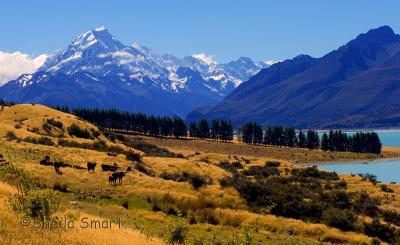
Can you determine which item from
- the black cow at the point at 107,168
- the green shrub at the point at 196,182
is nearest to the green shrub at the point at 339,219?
the green shrub at the point at 196,182

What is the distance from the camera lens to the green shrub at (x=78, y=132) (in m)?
111

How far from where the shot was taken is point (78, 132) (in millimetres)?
111312

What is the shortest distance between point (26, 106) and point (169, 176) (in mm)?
73071

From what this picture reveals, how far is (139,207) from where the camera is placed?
46.9m

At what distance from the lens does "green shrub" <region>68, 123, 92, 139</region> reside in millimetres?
110569

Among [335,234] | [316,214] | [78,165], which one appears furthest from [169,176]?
[335,234]

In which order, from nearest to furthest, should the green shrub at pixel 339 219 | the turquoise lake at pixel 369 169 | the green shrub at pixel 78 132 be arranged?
the green shrub at pixel 339 219
the green shrub at pixel 78 132
the turquoise lake at pixel 369 169

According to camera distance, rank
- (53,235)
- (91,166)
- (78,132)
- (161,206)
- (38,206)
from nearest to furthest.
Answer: (53,235) → (38,206) → (161,206) → (91,166) → (78,132)

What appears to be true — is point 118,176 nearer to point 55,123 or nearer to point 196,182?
point 196,182

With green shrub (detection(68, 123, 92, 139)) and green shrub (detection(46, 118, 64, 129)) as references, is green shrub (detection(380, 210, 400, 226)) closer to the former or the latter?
green shrub (detection(68, 123, 92, 139))

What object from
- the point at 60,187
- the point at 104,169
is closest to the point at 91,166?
Result: the point at 104,169

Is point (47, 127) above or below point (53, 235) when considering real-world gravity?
above

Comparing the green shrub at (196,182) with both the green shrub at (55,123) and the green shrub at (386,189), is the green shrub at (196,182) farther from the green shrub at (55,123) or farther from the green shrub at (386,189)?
the green shrub at (55,123)

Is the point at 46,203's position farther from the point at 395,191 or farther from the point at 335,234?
the point at 395,191
